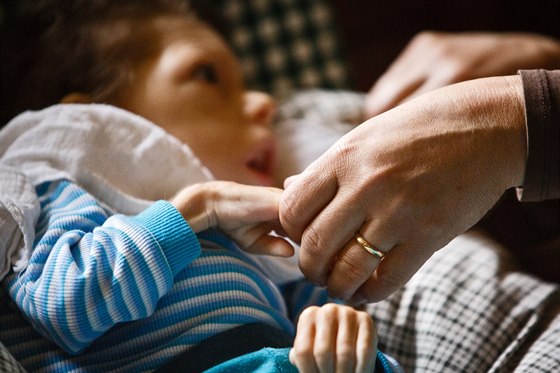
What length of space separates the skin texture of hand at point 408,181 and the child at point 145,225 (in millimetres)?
55

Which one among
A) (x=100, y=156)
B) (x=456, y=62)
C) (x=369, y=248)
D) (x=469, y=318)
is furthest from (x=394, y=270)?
(x=456, y=62)

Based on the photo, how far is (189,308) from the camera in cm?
69

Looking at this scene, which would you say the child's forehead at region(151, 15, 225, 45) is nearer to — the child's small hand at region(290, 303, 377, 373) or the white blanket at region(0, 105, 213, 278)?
the white blanket at region(0, 105, 213, 278)

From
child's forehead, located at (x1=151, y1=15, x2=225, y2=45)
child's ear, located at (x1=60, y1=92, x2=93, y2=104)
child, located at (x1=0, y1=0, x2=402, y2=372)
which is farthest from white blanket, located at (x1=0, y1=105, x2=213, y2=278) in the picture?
child's forehead, located at (x1=151, y1=15, x2=225, y2=45)

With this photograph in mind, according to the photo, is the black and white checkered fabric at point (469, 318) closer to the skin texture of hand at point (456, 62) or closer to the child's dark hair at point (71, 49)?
the skin texture of hand at point (456, 62)

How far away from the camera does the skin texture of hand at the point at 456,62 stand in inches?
41.9

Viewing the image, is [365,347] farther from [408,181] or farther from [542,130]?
[542,130]

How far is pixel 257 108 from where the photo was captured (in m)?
1.01

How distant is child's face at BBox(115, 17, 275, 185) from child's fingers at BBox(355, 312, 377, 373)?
1.25 feet

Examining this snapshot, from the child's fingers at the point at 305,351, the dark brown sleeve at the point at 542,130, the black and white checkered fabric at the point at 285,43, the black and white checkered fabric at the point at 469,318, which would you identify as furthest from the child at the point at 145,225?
the black and white checkered fabric at the point at 285,43

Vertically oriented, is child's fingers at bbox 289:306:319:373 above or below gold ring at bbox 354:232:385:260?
below

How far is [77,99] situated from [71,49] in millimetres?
95

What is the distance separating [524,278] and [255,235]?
45cm

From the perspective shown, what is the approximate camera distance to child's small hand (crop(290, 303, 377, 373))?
0.56 meters
